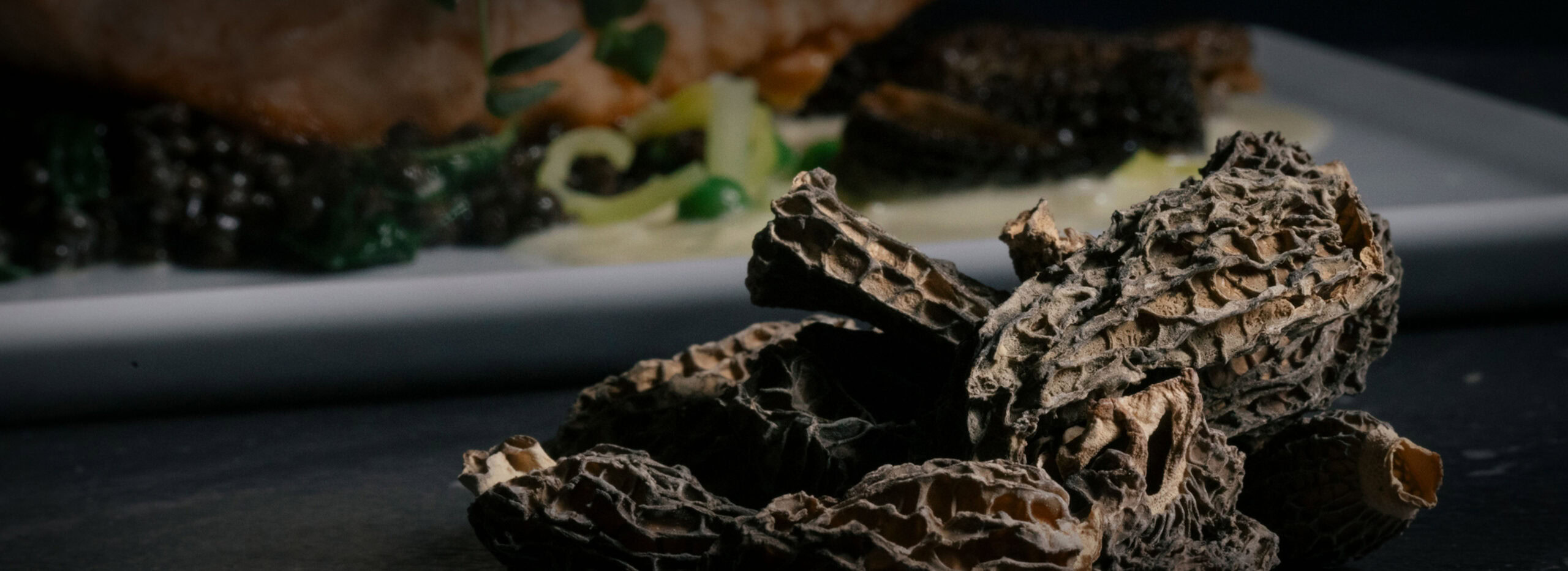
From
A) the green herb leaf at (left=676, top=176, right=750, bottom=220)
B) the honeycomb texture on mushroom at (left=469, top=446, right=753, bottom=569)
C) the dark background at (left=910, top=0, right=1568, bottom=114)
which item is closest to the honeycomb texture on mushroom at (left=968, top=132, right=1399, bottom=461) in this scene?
the honeycomb texture on mushroom at (left=469, top=446, right=753, bottom=569)

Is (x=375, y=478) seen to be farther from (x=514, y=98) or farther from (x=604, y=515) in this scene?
(x=514, y=98)

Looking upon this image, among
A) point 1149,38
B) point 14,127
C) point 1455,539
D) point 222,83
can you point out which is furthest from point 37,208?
point 1149,38

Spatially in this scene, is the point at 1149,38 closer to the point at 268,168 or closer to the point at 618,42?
the point at 618,42

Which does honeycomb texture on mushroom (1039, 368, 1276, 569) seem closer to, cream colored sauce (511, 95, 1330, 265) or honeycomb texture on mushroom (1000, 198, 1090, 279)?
honeycomb texture on mushroom (1000, 198, 1090, 279)

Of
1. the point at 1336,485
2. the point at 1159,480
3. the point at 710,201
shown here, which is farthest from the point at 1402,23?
the point at 1159,480

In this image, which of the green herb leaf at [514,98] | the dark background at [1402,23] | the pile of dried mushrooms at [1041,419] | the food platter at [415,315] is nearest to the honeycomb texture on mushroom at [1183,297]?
the pile of dried mushrooms at [1041,419]

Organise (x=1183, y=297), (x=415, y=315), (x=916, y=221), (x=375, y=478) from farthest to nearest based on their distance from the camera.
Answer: (x=916, y=221) < (x=415, y=315) < (x=375, y=478) < (x=1183, y=297)

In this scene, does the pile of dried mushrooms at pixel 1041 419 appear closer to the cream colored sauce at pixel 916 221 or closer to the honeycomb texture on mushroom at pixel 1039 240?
the honeycomb texture on mushroom at pixel 1039 240
